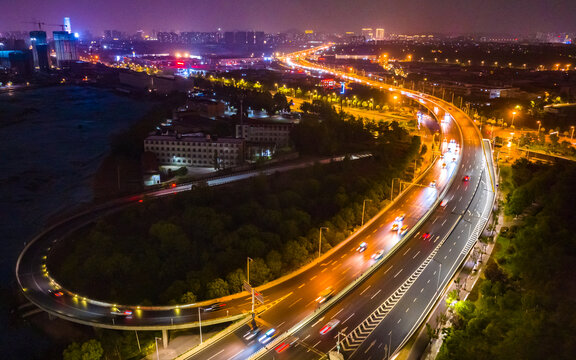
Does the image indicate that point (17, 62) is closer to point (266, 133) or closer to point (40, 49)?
point (40, 49)

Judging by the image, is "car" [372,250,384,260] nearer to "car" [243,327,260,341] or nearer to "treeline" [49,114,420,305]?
"treeline" [49,114,420,305]

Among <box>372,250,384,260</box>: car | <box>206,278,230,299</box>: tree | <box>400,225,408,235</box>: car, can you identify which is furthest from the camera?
<box>400,225,408,235</box>: car

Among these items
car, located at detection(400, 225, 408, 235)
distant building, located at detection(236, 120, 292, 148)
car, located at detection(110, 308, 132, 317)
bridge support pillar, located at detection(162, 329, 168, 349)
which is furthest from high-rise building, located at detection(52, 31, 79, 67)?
bridge support pillar, located at detection(162, 329, 168, 349)

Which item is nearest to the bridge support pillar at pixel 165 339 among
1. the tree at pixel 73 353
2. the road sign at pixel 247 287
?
the tree at pixel 73 353

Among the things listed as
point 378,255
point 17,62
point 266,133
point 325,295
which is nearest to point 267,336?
point 325,295

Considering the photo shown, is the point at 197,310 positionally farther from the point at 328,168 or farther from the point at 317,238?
the point at 328,168
